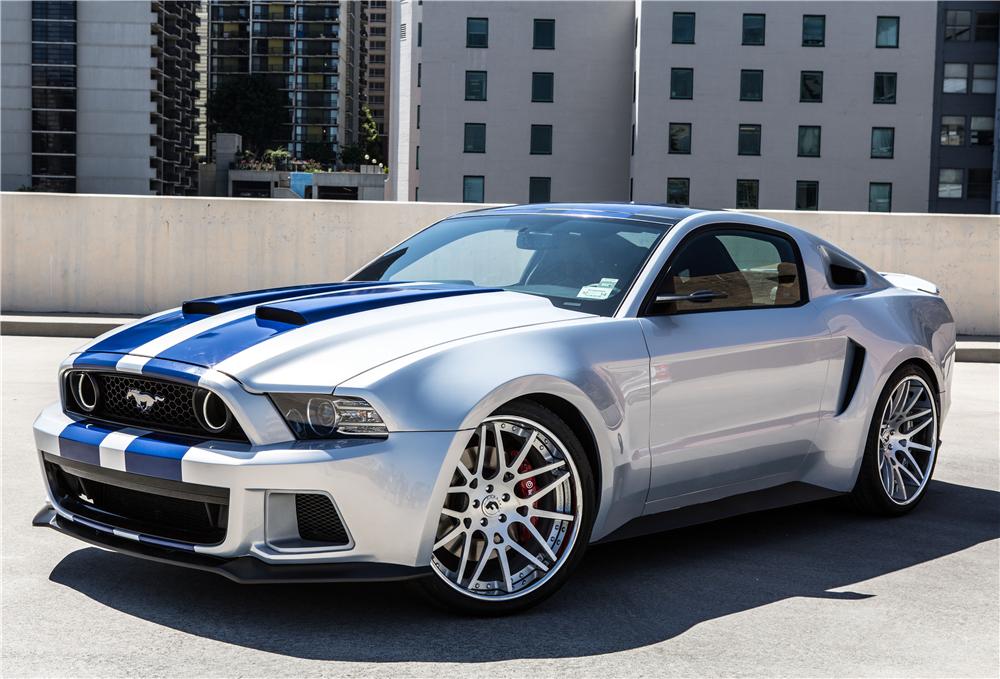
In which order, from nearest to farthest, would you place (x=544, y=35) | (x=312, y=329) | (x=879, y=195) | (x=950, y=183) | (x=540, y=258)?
1. (x=312, y=329)
2. (x=540, y=258)
3. (x=879, y=195)
4. (x=544, y=35)
5. (x=950, y=183)

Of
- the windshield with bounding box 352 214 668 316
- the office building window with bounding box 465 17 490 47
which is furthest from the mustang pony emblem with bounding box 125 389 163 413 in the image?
the office building window with bounding box 465 17 490 47

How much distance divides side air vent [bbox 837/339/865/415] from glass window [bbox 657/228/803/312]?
0.37 m

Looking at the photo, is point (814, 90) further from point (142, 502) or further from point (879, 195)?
point (142, 502)

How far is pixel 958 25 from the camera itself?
250ft

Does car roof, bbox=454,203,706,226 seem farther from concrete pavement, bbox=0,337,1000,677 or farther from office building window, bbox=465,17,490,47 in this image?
office building window, bbox=465,17,490,47

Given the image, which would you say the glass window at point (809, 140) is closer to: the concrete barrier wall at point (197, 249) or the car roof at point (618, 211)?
the concrete barrier wall at point (197, 249)

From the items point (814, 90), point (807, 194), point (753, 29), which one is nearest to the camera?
point (753, 29)

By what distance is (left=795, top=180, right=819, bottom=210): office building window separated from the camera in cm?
6875

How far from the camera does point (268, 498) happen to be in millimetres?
3648

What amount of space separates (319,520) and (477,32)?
70.5 meters

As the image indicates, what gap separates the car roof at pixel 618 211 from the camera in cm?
508

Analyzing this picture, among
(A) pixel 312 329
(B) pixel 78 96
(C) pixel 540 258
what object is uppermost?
(B) pixel 78 96

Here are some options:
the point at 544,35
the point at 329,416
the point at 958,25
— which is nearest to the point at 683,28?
the point at 544,35

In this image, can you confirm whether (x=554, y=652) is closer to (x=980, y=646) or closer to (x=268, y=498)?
(x=268, y=498)
